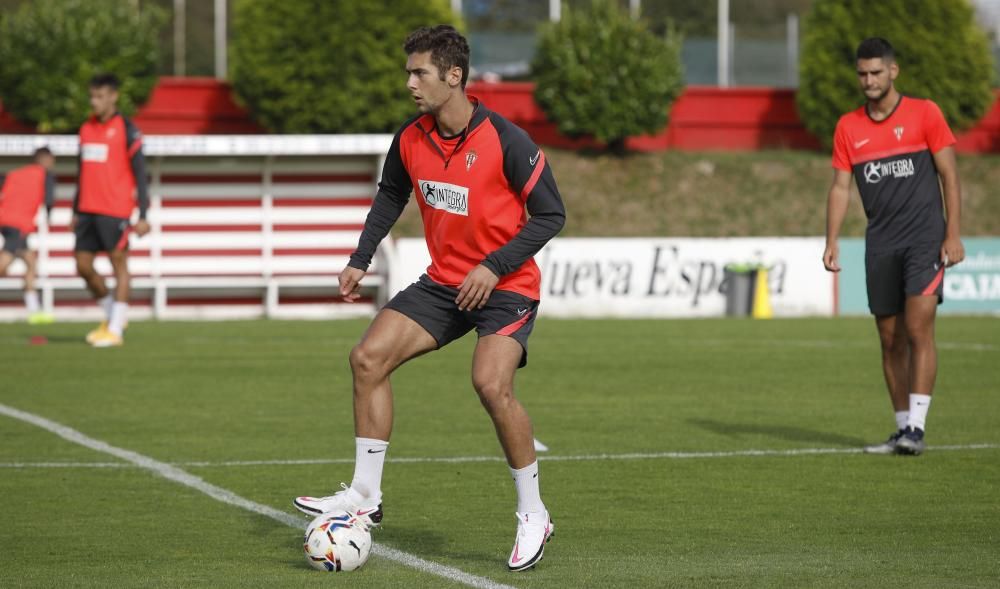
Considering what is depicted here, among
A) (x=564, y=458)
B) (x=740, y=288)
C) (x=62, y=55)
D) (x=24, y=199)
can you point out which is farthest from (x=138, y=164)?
(x=62, y=55)

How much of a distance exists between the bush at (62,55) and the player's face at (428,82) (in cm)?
2772

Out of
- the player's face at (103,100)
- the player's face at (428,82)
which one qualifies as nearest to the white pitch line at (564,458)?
the player's face at (428,82)

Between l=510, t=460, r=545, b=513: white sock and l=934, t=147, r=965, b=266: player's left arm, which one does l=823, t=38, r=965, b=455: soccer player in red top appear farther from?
l=510, t=460, r=545, b=513: white sock

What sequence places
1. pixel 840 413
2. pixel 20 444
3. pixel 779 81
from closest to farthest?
1. pixel 20 444
2. pixel 840 413
3. pixel 779 81

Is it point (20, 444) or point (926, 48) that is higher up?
point (926, 48)

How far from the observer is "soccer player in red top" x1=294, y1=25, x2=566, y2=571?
629 centimetres

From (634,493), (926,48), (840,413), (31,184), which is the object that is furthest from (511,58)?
(634,493)

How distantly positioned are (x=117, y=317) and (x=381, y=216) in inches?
427

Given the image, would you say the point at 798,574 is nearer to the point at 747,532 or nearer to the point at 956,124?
the point at 747,532

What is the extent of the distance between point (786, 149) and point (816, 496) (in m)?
31.6

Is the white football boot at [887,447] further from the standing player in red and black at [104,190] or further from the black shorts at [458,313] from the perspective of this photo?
the standing player in red and black at [104,190]

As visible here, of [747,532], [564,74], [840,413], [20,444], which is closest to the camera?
[747,532]

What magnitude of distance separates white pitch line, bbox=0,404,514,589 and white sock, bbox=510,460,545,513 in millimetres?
386

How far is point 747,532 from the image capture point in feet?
22.7
